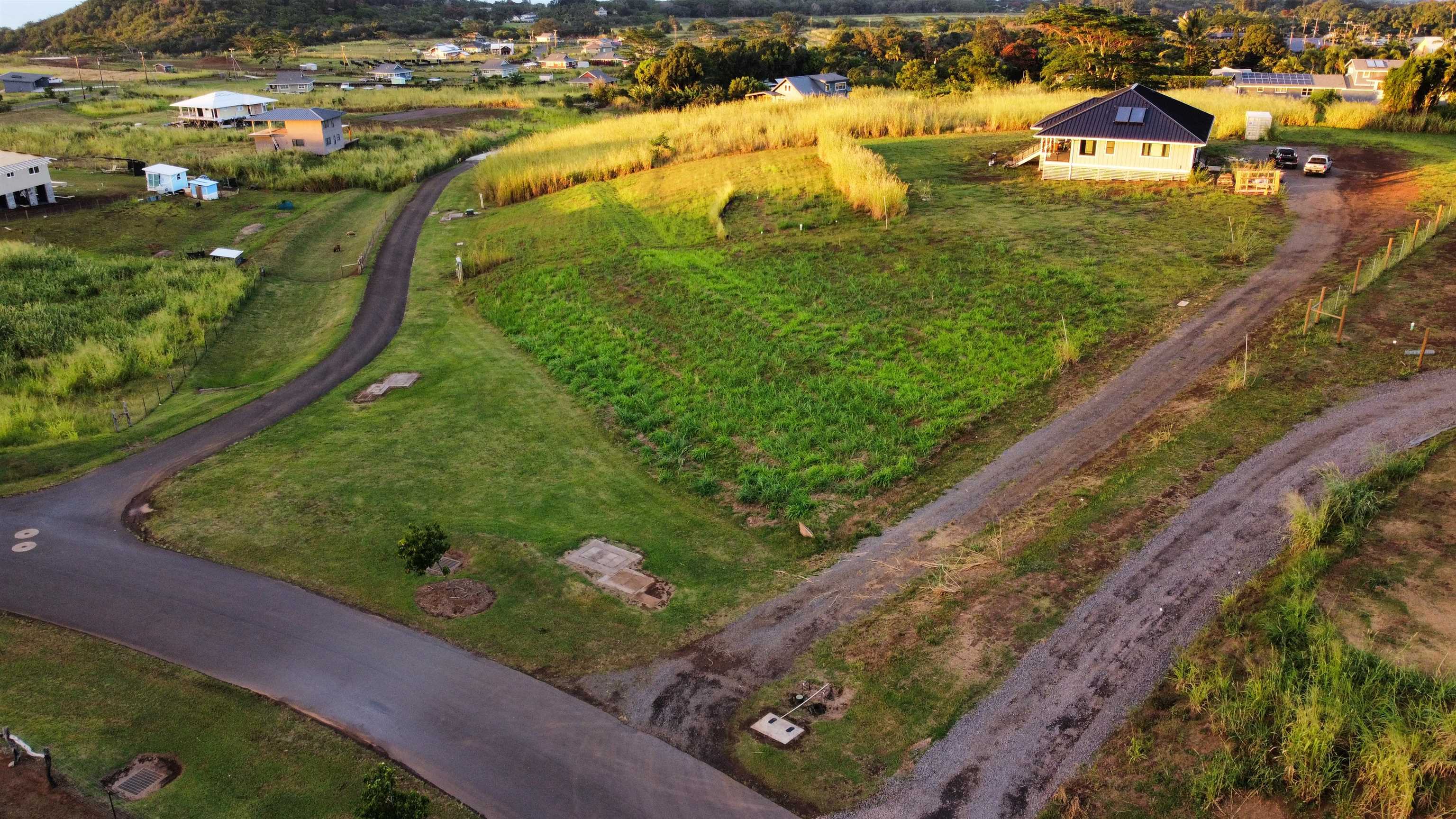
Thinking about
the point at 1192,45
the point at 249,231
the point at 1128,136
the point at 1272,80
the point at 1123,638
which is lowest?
the point at 1123,638

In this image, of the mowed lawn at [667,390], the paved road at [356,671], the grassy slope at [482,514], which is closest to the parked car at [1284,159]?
the mowed lawn at [667,390]

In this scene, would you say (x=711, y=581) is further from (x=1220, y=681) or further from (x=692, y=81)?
(x=692, y=81)

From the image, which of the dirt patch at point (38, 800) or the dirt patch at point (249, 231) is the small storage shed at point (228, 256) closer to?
the dirt patch at point (249, 231)

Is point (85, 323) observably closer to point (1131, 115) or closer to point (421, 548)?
point (421, 548)

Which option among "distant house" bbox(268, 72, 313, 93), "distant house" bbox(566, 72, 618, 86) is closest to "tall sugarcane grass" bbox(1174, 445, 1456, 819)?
"distant house" bbox(566, 72, 618, 86)

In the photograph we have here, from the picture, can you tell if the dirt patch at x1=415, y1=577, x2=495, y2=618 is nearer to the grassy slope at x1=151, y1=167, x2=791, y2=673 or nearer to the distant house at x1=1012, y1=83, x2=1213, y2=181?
the grassy slope at x1=151, y1=167, x2=791, y2=673

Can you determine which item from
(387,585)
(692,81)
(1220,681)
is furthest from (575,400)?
(692,81)

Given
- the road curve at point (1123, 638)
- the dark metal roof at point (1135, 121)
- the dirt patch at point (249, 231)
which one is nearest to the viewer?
the road curve at point (1123, 638)

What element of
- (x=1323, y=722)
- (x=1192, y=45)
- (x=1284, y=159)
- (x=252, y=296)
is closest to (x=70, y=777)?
(x=1323, y=722)
